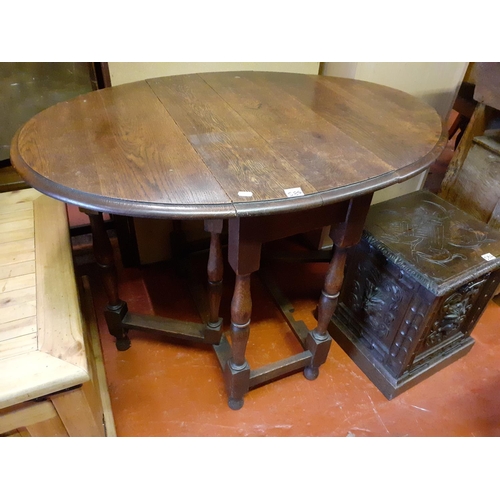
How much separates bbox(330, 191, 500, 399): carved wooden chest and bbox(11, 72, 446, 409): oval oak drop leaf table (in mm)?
224

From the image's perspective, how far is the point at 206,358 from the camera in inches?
61.9

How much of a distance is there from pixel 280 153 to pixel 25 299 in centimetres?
78

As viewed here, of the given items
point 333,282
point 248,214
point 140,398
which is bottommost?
point 140,398

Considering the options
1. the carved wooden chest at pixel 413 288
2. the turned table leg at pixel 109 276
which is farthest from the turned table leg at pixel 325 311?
the turned table leg at pixel 109 276

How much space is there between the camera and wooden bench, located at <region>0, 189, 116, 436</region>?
866 millimetres

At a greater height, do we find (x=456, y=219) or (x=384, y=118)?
(x=384, y=118)

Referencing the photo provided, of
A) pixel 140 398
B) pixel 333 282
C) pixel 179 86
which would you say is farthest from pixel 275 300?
pixel 179 86

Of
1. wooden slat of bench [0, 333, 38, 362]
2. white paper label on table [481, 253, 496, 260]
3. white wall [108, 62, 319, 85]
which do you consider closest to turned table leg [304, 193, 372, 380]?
white paper label on table [481, 253, 496, 260]

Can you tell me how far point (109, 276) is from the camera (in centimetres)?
136

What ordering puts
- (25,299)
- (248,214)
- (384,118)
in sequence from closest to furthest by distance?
(248,214) → (25,299) → (384,118)

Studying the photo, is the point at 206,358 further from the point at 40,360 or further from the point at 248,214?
the point at 248,214

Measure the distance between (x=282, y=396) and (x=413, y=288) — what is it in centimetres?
62

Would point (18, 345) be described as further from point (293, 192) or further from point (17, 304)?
point (293, 192)

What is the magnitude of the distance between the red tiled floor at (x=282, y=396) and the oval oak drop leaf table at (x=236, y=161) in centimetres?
10
